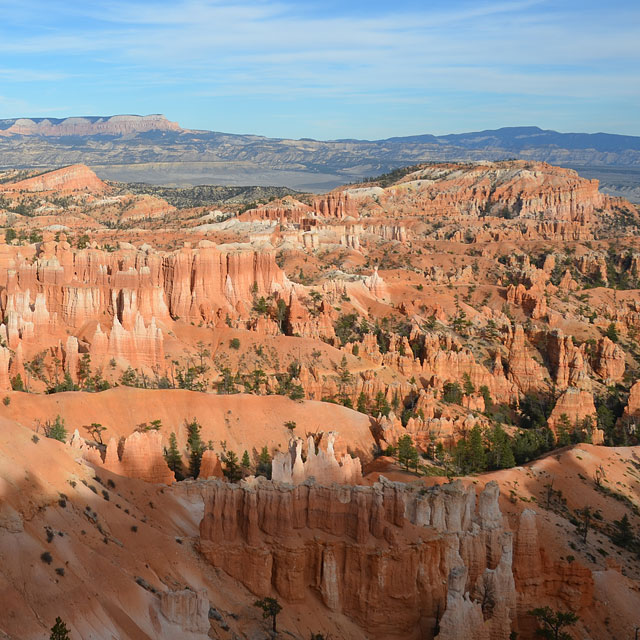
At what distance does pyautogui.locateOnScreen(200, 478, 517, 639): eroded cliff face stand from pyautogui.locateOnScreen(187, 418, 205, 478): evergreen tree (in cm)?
1367

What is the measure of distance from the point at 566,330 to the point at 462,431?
35138mm

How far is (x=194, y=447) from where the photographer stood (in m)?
52.2

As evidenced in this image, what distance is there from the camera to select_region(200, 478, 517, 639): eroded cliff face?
117 feet

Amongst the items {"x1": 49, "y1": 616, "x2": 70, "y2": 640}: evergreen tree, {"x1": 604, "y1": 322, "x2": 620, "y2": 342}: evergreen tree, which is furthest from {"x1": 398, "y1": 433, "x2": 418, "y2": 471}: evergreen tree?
{"x1": 604, "y1": 322, "x2": 620, "y2": 342}: evergreen tree

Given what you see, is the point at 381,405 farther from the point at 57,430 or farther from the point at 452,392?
the point at 57,430

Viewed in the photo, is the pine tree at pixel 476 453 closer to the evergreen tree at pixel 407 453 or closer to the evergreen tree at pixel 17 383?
the evergreen tree at pixel 407 453

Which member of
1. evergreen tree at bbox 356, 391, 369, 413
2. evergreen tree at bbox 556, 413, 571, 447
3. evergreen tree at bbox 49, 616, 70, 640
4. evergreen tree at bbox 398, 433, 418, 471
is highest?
evergreen tree at bbox 49, 616, 70, 640

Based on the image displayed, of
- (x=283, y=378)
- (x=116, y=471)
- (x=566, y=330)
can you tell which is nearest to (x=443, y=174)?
(x=566, y=330)

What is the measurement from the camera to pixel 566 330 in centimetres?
9431

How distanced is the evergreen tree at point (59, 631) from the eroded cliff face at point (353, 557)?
1066 centimetres

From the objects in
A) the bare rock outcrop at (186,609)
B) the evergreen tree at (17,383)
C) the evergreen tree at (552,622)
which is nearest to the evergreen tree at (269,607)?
the bare rock outcrop at (186,609)

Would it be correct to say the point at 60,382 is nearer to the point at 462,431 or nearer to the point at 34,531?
the point at 462,431

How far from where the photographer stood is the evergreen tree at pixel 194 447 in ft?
166

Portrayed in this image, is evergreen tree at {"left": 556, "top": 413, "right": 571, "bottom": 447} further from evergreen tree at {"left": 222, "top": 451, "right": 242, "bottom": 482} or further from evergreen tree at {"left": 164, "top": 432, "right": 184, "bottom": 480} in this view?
evergreen tree at {"left": 164, "top": 432, "right": 184, "bottom": 480}
